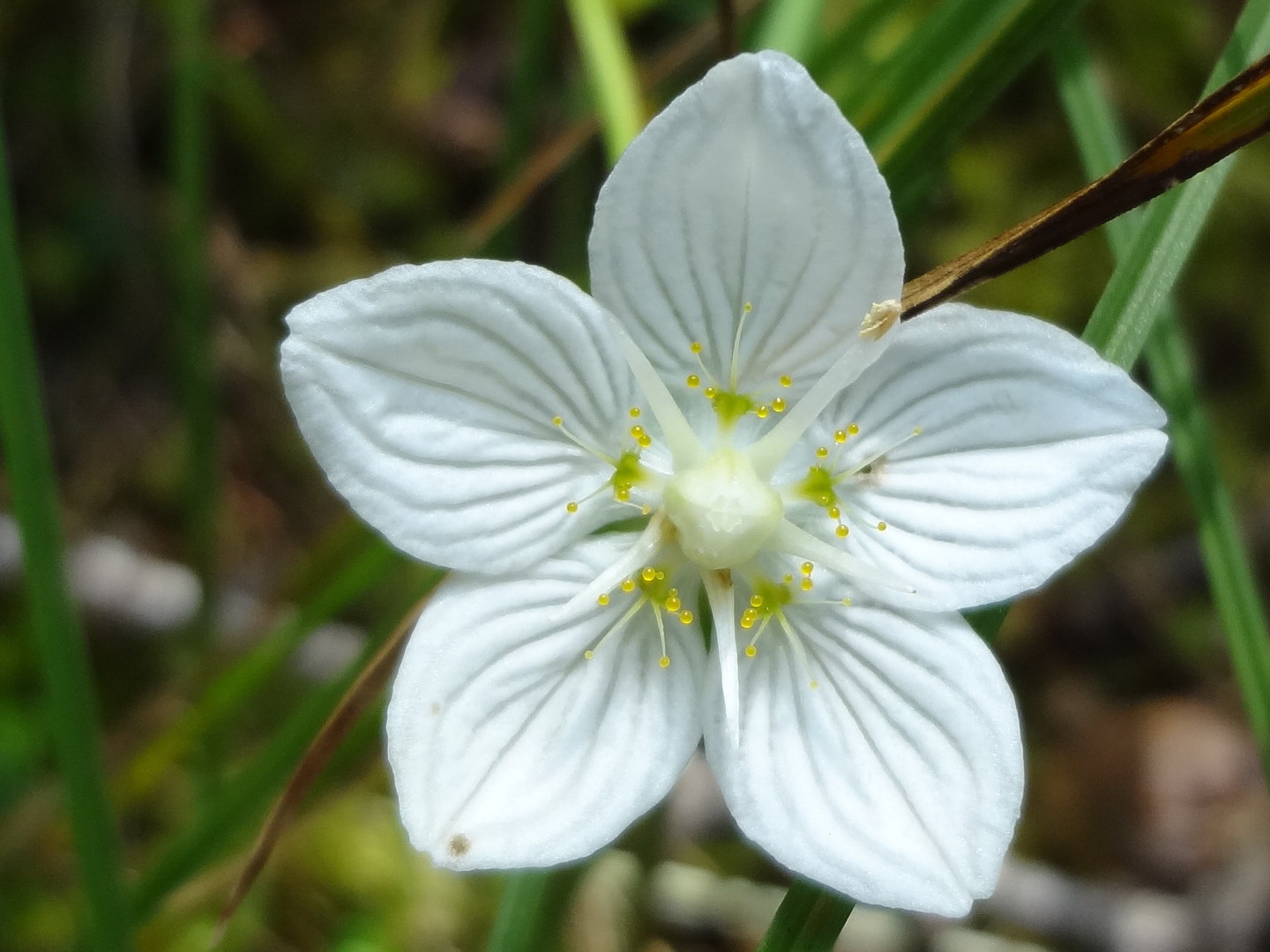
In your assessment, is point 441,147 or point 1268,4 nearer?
point 1268,4

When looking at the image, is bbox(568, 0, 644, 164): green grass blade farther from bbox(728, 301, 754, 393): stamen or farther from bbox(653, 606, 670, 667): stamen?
bbox(653, 606, 670, 667): stamen

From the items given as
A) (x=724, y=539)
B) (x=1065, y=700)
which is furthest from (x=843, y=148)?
(x=1065, y=700)

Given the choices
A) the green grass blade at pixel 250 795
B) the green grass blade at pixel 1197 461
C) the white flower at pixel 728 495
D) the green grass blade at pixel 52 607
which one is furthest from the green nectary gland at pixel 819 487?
the green grass blade at pixel 52 607

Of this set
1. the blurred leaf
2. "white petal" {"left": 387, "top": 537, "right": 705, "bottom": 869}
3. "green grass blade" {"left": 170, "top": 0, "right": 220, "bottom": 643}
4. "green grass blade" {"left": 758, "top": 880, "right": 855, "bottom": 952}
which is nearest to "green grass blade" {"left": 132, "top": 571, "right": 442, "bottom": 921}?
the blurred leaf

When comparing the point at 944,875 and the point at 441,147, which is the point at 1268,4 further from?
the point at 441,147

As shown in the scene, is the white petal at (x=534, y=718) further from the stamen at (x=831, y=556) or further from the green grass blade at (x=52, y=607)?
the green grass blade at (x=52, y=607)

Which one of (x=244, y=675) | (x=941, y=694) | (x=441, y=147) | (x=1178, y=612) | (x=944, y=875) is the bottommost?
(x=244, y=675)

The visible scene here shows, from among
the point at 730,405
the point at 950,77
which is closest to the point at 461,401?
the point at 730,405
